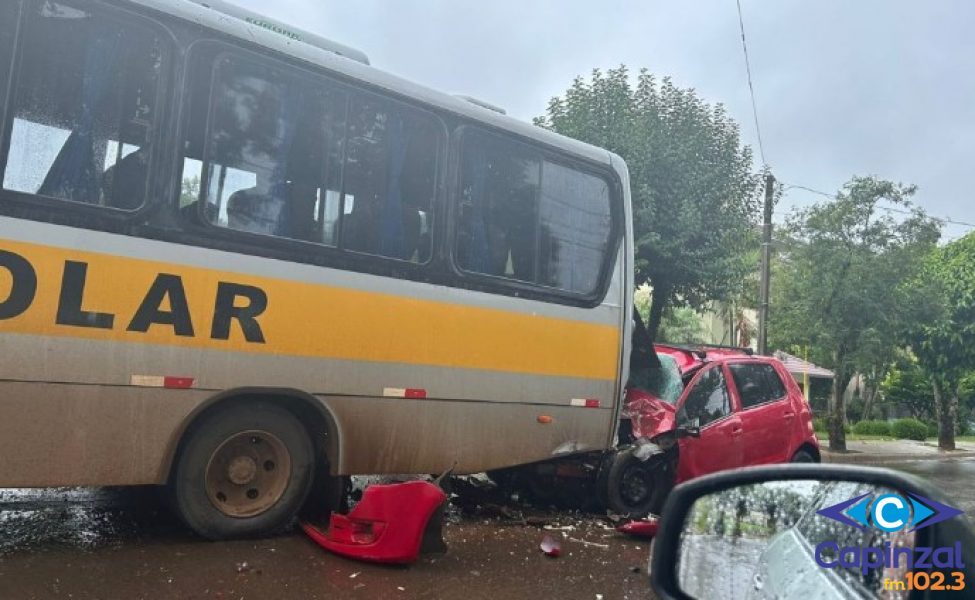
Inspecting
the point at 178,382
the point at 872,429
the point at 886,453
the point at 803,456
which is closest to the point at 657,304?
the point at 803,456

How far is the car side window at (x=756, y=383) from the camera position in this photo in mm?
8344

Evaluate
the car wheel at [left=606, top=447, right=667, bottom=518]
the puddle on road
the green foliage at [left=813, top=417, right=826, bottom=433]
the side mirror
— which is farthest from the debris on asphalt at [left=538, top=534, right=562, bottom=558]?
the green foliage at [left=813, top=417, right=826, bottom=433]

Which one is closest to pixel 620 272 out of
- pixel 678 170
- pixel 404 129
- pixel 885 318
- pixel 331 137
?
pixel 404 129

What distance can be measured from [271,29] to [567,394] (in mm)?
3777

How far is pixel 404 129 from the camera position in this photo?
18.7 feet

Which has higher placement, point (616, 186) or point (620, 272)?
point (616, 186)

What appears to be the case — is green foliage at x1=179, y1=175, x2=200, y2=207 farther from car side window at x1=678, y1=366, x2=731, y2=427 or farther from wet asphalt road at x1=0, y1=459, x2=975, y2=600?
car side window at x1=678, y1=366, x2=731, y2=427

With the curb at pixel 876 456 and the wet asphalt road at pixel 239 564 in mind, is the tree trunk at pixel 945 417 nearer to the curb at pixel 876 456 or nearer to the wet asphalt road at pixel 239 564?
the curb at pixel 876 456

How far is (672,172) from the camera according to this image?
13070 millimetres

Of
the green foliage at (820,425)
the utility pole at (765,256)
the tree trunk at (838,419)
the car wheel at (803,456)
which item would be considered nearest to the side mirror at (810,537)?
the car wheel at (803,456)

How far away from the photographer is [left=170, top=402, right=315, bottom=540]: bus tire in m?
4.80

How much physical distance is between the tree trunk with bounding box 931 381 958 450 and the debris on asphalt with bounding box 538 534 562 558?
20521mm

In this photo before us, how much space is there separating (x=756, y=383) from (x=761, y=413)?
15.5 inches

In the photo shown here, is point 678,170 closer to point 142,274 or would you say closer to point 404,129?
point 404,129
